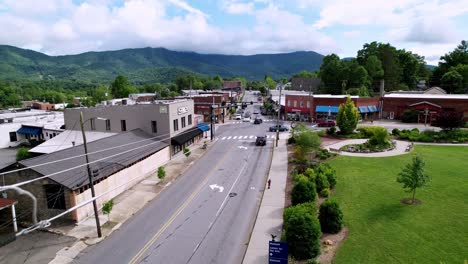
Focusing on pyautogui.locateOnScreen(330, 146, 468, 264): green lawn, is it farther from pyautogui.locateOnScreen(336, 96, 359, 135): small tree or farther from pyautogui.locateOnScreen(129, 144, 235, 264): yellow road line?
pyautogui.locateOnScreen(336, 96, 359, 135): small tree

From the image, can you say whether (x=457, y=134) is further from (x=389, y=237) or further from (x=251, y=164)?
(x=389, y=237)

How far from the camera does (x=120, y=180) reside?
86.3ft

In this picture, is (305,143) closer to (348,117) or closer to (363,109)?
(348,117)

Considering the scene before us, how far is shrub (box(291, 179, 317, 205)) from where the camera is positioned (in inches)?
821

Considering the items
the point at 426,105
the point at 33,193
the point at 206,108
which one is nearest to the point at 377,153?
the point at 426,105

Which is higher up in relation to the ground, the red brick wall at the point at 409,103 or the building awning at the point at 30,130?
the red brick wall at the point at 409,103

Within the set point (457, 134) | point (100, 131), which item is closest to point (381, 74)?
point (457, 134)

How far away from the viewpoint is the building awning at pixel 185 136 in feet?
123

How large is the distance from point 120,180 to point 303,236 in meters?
17.9

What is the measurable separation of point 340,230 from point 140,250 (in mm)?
12134

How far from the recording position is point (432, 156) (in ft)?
112

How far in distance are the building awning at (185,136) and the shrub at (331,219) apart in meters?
23.8

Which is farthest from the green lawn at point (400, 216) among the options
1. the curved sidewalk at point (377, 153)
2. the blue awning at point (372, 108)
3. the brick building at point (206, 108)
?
the brick building at point (206, 108)

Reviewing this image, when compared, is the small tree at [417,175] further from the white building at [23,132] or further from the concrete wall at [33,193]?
the white building at [23,132]
